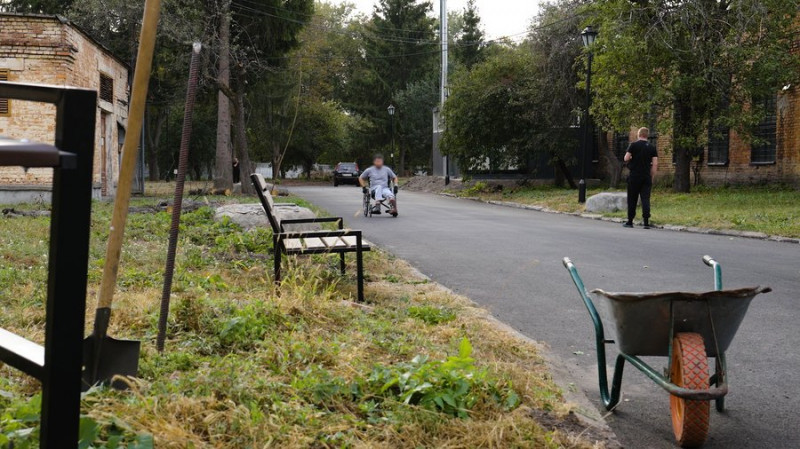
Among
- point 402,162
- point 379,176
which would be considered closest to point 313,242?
point 379,176

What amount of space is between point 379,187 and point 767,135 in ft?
52.5

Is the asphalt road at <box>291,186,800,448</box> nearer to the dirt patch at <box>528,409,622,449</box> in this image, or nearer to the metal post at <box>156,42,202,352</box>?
the dirt patch at <box>528,409,622,449</box>

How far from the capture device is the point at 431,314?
20.0ft

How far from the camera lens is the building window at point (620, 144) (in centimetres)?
3714

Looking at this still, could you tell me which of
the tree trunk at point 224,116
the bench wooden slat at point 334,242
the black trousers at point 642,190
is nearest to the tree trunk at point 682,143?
the black trousers at point 642,190

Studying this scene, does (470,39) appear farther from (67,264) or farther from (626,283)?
(67,264)

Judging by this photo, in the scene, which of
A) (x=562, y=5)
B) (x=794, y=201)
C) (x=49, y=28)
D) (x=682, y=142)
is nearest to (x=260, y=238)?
→ (x=49, y=28)

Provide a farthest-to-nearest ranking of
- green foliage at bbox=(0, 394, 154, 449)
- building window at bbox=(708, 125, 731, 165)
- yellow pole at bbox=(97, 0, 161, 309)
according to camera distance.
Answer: building window at bbox=(708, 125, 731, 165) → yellow pole at bbox=(97, 0, 161, 309) → green foliage at bbox=(0, 394, 154, 449)

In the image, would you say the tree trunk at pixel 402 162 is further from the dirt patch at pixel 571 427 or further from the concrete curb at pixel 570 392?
the dirt patch at pixel 571 427

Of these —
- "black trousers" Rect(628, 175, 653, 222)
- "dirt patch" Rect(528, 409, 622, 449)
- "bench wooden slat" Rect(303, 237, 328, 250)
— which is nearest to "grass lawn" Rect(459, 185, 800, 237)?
"black trousers" Rect(628, 175, 653, 222)

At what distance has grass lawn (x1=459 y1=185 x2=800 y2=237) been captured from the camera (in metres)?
16.3

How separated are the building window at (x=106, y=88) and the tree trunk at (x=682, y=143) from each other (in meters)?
18.1

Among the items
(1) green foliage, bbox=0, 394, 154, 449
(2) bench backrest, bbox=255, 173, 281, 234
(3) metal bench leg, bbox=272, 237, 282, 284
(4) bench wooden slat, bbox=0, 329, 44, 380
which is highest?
(2) bench backrest, bbox=255, 173, 281, 234

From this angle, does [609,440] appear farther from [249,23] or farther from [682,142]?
[249,23]
